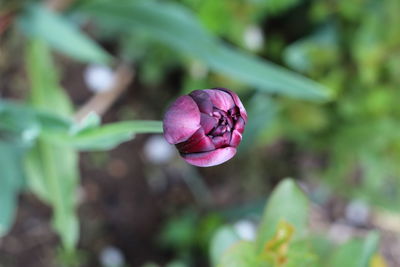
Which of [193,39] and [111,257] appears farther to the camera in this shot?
[111,257]

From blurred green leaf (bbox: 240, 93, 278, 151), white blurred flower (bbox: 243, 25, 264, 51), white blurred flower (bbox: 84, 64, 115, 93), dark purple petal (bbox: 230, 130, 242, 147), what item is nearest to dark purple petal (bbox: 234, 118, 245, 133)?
dark purple petal (bbox: 230, 130, 242, 147)

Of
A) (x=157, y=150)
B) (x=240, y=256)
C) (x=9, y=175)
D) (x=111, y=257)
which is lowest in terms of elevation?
(x=240, y=256)

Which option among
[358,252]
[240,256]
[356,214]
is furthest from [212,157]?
[356,214]

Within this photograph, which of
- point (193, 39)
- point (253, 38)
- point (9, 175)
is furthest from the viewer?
point (253, 38)

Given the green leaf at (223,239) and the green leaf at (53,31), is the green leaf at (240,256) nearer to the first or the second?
the green leaf at (223,239)

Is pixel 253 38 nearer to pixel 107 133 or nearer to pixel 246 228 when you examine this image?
pixel 246 228

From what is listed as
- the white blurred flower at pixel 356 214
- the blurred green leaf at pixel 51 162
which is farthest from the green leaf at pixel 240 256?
the white blurred flower at pixel 356 214

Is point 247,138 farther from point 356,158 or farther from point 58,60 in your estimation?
point 58,60
